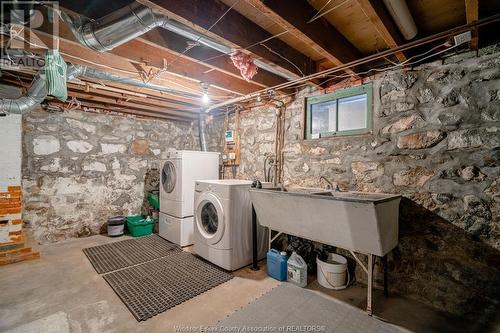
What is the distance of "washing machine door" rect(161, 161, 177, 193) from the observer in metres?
3.48

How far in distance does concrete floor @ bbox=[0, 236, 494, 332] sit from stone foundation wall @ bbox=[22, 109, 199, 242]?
1.01 meters

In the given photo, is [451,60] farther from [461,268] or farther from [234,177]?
[234,177]

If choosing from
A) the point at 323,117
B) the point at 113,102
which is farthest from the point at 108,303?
the point at 323,117

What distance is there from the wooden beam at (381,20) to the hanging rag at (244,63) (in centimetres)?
99

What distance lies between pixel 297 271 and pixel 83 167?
370cm

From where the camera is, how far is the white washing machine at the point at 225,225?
2578mm

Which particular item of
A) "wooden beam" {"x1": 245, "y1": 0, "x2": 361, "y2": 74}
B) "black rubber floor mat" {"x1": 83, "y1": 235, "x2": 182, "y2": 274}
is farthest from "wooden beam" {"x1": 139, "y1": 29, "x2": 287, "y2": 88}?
"black rubber floor mat" {"x1": 83, "y1": 235, "x2": 182, "y2": 274}

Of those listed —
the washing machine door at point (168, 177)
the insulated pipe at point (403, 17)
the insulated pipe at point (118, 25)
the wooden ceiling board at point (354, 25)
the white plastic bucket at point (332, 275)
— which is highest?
the wooden ceiling board at point (354, 25)

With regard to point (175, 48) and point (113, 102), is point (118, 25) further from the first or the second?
point (113, 102)

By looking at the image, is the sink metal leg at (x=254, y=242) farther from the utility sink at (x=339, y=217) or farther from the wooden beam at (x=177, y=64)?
the wooden beam at (x=177, y=64)

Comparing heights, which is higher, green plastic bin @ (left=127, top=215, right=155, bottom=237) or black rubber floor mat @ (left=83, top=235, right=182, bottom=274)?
green plastic bin @ (left=127, top=215, right=155, bottom=237)

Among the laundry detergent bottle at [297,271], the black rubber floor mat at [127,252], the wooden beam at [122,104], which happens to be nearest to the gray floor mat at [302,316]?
the laundry detergent bottle at [297,271]

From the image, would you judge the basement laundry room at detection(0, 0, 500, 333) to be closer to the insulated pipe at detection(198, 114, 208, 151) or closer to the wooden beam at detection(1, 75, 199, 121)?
the wooden beam at detection(1, 75, 199, 121)

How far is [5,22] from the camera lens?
48.9 inches
